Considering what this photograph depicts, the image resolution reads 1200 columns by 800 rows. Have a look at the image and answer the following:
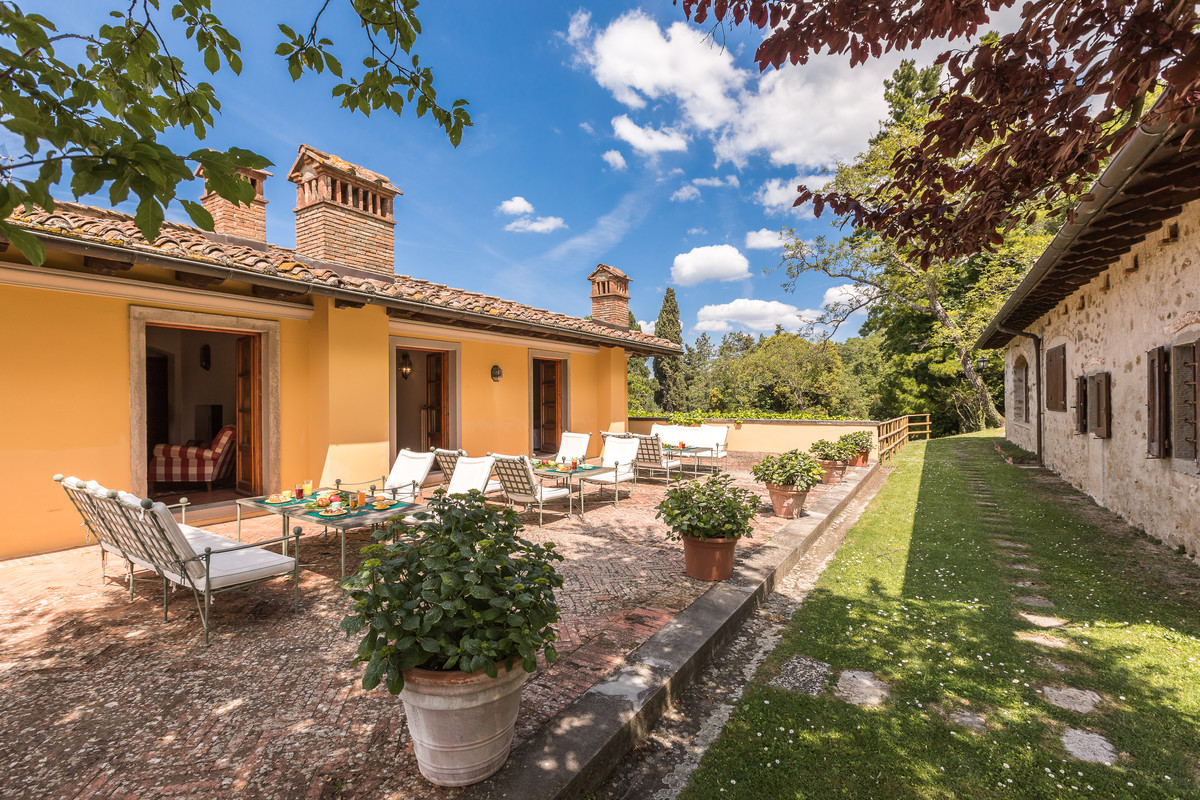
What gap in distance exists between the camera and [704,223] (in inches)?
882

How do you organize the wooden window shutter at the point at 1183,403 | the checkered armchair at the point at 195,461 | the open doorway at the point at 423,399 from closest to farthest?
the wooden window shutter at the point at 1183,403
the checkered armchair at the point at 195,461
the open doorway at the point at 423,399

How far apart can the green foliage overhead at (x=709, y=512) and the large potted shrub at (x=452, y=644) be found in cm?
211

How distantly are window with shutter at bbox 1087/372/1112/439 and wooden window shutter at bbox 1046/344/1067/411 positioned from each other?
194 cm

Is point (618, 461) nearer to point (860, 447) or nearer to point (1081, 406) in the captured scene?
point (860, 447)

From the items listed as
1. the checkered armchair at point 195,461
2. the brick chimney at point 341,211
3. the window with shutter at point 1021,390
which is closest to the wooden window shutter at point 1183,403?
the window with shutter at point 1021,390

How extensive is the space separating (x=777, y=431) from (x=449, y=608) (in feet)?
39.6

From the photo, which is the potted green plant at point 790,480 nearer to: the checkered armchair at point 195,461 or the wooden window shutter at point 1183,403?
the wooden window shutter at point 1183,403

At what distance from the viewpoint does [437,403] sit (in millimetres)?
8617

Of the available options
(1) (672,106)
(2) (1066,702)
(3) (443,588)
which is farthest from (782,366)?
(3) (443,588)

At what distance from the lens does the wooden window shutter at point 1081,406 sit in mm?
7355

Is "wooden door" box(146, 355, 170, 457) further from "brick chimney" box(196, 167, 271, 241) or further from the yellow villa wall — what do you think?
the yellow villa wall

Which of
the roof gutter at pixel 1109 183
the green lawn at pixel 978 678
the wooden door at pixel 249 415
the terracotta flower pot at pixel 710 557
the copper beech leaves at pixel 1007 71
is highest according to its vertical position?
the roof gutter at pixel 1109 183

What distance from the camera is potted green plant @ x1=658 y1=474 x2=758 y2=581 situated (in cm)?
387

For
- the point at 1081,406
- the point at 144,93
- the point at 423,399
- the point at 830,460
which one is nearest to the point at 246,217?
the point at 423,399
